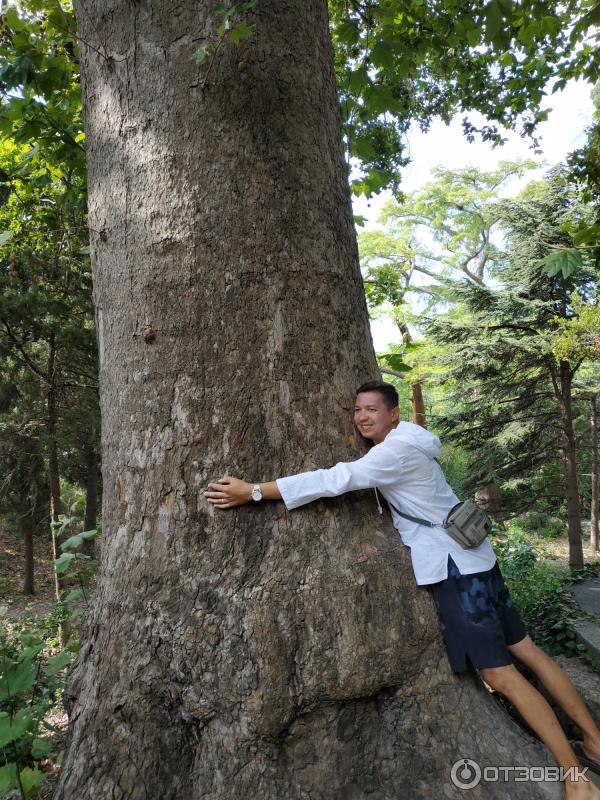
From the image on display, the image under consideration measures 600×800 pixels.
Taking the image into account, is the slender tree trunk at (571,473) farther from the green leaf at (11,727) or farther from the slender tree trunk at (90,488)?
the slender tree trunk at (90,488)

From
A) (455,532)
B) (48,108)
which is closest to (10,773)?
(455,532)

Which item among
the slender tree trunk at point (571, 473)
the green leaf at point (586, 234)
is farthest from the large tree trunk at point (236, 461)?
the slender tree trunk at point (571, 473)

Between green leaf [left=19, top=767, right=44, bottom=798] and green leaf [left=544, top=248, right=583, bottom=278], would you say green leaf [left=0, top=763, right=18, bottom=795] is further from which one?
green leaf [left=544, top=248, right=583, bottom=278]

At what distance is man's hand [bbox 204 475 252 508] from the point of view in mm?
1993

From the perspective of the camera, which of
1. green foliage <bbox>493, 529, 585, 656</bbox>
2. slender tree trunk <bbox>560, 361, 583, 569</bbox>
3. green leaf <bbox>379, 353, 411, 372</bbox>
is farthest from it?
slender tree trunk <bbox>560, 361, 583, 569</bbox>

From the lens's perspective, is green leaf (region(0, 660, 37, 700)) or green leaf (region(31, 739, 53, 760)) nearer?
green leaf (region(0, 660, 37, 700))

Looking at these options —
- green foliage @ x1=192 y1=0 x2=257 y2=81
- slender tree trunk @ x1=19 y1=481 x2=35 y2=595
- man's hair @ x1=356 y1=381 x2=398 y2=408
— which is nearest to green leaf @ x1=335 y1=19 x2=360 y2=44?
green foliage @ x1=192 y1=0 x2=257 y2=81

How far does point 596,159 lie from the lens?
5859 mm

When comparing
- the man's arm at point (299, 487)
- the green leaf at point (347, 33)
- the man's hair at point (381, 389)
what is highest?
the green leaf at point (347, 33)

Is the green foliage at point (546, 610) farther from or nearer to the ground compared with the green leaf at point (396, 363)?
nearer to the ground

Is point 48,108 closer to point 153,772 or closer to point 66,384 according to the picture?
point 153,772

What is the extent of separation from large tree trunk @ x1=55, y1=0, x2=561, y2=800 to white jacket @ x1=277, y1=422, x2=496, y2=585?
0.09 meters

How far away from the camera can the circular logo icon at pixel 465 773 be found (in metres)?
1.84

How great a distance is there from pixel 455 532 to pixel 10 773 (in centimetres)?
193
